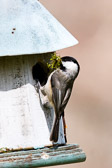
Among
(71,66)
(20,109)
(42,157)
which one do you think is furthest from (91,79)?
(42,157)

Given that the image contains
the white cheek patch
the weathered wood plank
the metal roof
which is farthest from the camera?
the white cheek patch

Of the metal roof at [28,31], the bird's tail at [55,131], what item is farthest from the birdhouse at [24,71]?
the bird's tail at [55,131]

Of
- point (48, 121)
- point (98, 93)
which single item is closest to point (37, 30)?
point (48, 121)

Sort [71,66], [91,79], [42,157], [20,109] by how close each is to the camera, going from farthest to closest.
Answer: [91,79]
[71,66]
[20,109]
[42,157]

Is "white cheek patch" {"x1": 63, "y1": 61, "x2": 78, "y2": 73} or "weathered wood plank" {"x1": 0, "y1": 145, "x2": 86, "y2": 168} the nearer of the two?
"weathered wood plank" {"x1": 0, "y1": 145, "x2": 86, "y2": 168}

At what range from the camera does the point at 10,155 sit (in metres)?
5.14

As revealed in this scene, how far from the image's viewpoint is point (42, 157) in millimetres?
5160

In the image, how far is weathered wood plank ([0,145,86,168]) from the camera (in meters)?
5.08

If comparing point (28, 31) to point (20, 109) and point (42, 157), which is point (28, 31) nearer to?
point (20, 109)

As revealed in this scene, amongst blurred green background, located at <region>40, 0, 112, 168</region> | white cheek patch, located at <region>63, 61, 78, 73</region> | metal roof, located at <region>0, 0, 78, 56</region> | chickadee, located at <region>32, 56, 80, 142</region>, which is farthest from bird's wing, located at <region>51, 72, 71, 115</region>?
blurred green background, located at <region>40, 0, 112, 168</region>

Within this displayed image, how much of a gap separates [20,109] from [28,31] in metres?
0.62

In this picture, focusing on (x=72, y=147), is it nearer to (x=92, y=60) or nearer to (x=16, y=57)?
(x=16, y=57)

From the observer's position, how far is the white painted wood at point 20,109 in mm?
5395

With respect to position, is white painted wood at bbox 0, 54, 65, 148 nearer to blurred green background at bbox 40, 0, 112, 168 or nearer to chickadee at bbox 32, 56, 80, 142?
chickadee at bbox 32, 56, 80, 142
